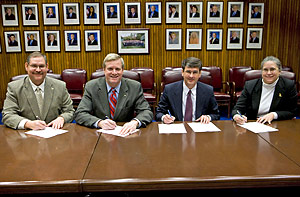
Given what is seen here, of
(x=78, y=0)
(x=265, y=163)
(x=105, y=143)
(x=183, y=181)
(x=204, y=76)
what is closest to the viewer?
(x=183, y=181)

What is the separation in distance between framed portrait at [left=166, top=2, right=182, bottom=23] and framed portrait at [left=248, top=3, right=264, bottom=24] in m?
1.71

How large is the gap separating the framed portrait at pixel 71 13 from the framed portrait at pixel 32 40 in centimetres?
79

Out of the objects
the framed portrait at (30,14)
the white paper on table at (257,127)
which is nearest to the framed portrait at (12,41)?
the framed portrait at (30,14)

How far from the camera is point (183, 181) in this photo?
1.22 metres

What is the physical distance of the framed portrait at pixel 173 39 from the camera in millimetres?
5980

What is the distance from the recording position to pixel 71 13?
19.4 ft

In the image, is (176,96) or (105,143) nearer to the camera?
(105,143)

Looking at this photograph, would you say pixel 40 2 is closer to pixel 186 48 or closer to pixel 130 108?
pixel 186 48

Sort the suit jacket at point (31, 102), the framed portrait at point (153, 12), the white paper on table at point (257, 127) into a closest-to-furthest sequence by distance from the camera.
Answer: the white paper on table at point (257, 127) → the suit jacket at point (31, 102) → the framed portrait at point (153, 12)

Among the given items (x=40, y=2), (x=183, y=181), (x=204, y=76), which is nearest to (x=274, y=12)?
(x=204, y=76)

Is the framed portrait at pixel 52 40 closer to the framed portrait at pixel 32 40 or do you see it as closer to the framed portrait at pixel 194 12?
the framed portrait at pixel 32 40

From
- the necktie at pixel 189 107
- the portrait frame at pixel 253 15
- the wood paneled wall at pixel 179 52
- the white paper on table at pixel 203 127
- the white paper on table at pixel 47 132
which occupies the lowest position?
the white paper on table at pixel 47 132

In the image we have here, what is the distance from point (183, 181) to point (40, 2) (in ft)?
19.9

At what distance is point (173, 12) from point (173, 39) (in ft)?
2.06
